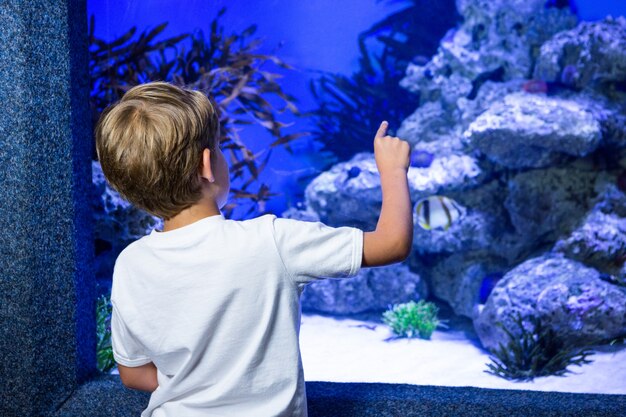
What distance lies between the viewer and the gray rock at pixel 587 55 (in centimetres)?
529

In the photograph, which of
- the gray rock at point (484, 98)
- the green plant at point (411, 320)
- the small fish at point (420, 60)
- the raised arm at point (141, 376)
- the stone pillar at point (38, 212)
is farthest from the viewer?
the small fish at point (420, 60)

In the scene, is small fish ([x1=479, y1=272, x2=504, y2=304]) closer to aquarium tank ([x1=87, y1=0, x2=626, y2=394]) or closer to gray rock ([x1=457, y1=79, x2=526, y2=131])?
aquarium tank ([x1=87, y1=0, x2=626, y2=394])

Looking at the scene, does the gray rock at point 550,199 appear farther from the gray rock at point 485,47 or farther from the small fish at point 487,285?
the gray rock at point 485,47

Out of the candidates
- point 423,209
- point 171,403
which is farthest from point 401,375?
point 171,403

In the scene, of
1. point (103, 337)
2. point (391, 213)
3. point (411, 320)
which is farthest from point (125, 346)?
point (411, 320)

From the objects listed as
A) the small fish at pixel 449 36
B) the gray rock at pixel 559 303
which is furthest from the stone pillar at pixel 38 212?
the small fish at pixel 449 36

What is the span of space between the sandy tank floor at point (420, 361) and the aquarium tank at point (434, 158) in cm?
2

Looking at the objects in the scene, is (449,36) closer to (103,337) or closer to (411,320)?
(411,320)

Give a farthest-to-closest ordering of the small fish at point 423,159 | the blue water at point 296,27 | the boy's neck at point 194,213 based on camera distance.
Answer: the small fish at point 423,159, the blue water at point 296,27, the boy's neck at point 194,213

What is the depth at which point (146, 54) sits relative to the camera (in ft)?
14.0

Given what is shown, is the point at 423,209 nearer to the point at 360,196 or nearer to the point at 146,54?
the point at 360,196

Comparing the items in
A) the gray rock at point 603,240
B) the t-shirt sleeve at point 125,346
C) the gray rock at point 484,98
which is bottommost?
the gray rock at point 603,240

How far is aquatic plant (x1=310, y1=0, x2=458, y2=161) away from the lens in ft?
20.2

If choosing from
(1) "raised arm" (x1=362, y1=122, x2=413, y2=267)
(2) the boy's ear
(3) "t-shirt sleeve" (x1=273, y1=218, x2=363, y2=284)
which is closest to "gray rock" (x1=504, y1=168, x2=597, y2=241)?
(1) "raised arm" (x1=362, y1=122, x2=413, y2=267)
